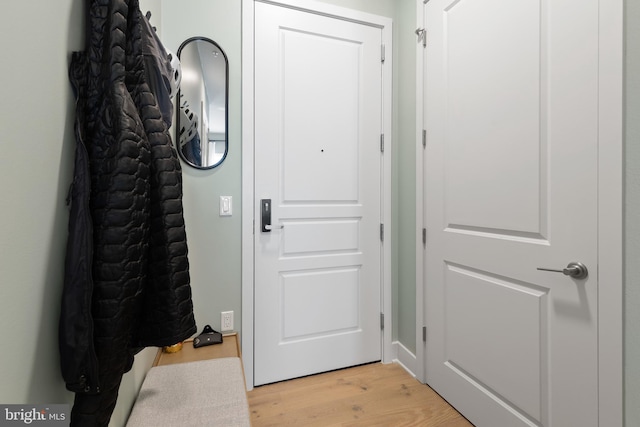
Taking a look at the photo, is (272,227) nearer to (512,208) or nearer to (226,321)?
(226,321)

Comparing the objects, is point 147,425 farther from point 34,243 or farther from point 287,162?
point 287,162

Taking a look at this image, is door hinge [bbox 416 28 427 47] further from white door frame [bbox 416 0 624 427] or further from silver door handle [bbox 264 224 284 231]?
silver door handle [bbox 264 224 284 231]

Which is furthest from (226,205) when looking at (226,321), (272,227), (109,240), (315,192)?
(109,240)

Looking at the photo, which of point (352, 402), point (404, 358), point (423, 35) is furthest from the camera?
point (404, 358)

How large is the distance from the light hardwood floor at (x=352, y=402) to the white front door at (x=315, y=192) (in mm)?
105

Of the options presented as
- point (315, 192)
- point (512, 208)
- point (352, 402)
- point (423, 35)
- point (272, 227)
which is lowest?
point (352, 402)

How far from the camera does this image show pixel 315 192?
6.36ft

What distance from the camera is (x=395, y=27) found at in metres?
2.12

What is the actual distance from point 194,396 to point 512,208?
5.09ft

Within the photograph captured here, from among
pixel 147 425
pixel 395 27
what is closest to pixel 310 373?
pixel 147 425

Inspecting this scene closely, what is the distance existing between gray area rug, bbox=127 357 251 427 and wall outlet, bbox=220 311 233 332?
0.35m

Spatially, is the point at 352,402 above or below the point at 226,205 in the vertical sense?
below

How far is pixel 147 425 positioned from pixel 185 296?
1.88ft

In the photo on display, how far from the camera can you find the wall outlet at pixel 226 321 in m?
1.76
